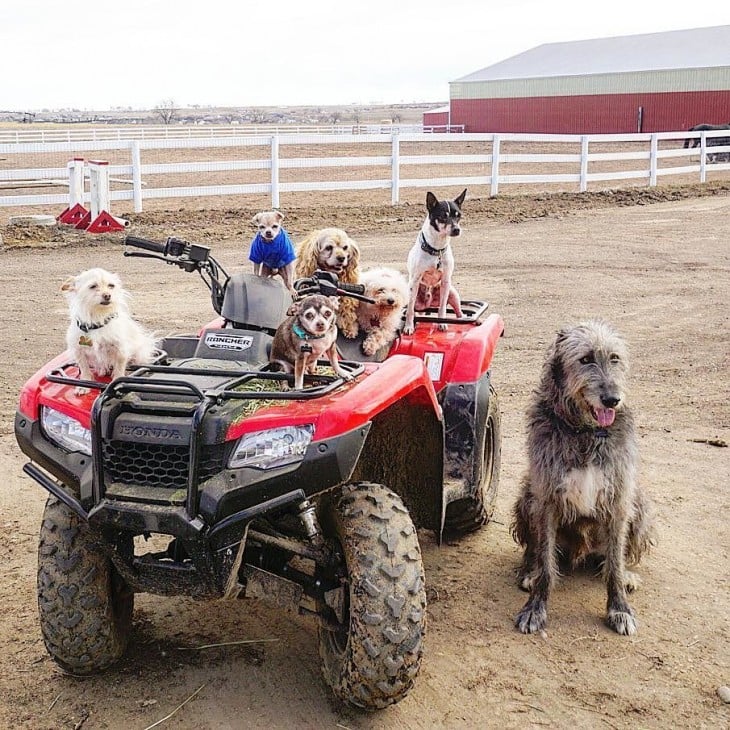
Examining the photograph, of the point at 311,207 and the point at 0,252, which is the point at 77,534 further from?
the point at 311,207

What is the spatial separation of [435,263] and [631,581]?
2.26 meters

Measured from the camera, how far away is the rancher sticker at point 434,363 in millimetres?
5012

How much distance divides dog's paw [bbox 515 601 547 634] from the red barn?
4645 centimetres

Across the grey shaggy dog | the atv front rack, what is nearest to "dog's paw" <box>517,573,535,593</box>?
the grey shaggy dog

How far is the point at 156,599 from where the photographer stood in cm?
474

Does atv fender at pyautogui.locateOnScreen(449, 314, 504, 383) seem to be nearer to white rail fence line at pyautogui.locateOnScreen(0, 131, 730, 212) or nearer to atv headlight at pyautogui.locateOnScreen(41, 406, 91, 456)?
atv headlight at pyautogui.locateOnScreen(41, 406, 91, 456)

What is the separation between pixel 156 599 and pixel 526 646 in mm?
1700

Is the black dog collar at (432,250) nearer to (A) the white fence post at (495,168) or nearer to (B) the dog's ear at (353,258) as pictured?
(B) the dog's ear at (353,258)

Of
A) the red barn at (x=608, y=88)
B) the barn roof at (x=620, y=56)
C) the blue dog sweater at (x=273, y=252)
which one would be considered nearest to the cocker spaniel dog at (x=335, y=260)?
the blue dog sweater at (x=273, y=252)

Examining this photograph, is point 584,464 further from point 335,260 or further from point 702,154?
point 702,154

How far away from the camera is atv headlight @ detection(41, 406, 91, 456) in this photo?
140 inches

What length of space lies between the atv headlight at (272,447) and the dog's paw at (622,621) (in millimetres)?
1987

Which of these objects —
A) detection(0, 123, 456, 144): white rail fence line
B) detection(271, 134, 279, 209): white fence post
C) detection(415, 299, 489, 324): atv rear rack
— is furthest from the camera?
detection(0, 123, 456, 144): white rail fence line

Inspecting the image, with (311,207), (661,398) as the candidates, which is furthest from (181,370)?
(311,207)
